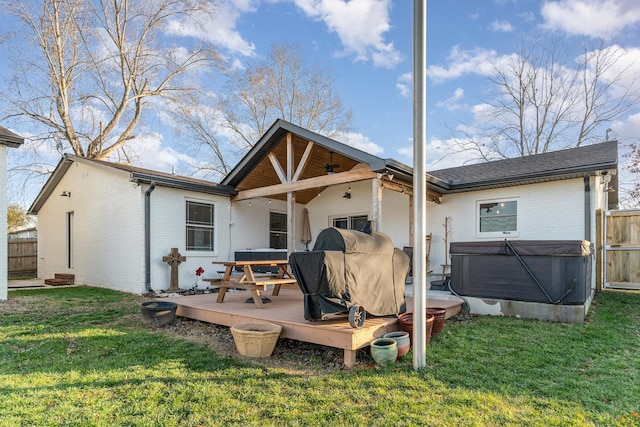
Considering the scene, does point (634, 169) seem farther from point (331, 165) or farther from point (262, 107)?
point (262, 107)

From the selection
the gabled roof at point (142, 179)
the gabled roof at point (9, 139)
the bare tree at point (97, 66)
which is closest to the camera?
the gabled roof at point (9, 139)

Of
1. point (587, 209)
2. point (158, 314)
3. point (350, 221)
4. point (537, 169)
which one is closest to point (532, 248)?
point (587, 209)

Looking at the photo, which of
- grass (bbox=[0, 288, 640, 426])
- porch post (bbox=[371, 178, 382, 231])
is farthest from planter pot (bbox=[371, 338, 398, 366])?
porch post (bbox=[371, 178, 382, 231])

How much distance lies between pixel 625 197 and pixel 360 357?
20.2m

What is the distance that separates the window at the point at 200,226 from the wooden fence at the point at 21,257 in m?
10.5

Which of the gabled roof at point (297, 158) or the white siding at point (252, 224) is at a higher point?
the gabled roof at point (297, 158)

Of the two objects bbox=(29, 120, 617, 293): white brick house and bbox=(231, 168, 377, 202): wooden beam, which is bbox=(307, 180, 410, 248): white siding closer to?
bbox=(29, 120, 617, 293): white brick house

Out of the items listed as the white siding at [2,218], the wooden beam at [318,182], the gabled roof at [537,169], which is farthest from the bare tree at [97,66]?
the gabled roof at [537,169]

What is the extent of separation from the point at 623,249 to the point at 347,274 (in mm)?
8231

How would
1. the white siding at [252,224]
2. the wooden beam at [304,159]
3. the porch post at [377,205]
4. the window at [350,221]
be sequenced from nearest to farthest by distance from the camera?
the porch post at [377,205]
the wooden beam at [304,159]
the white siding at [252,224]
the window at [350,221]

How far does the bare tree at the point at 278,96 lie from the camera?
71.6 feet

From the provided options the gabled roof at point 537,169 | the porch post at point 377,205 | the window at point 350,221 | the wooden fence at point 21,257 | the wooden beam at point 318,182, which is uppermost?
the gabled roof at point 537,169

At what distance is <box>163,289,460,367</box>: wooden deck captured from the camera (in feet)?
13.5

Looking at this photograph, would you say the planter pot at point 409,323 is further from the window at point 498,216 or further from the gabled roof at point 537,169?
the window at point 498,216
